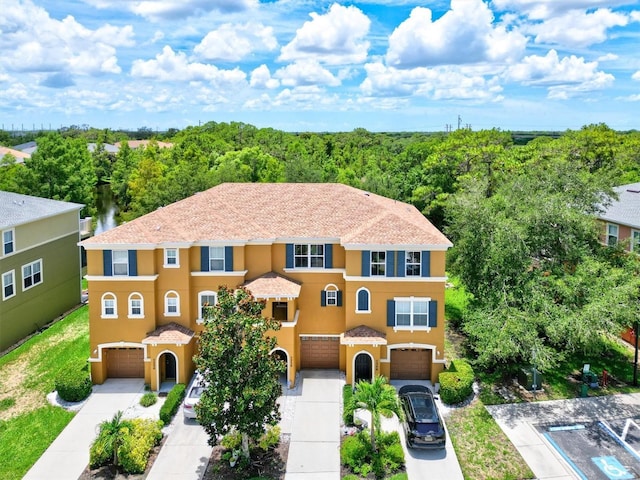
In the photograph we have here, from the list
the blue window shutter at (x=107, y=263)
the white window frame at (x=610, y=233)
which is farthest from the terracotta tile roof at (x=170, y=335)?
the white window frame at (x=610, y=233)

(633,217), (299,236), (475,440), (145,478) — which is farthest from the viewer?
(633,217)

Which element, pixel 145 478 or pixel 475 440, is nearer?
pixel 145 478

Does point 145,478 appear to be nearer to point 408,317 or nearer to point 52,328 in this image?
point 408,317

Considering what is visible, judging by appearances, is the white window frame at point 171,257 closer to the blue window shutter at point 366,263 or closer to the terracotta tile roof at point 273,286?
the terracotta tile roof at point 273,286

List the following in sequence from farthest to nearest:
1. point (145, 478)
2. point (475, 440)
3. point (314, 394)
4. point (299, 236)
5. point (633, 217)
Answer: point (633, 217), point (299, 236), point (314, 394), point (475, 440), point (145, 478)

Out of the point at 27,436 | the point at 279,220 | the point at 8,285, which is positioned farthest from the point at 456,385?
the point at 8,285

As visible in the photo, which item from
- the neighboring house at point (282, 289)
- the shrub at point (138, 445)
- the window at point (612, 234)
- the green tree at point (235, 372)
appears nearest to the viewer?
the green tree at point (235, 372)

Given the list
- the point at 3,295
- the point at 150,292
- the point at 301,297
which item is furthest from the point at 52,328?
the point at 301,297

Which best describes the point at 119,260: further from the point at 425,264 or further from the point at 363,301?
the point at 425,264
